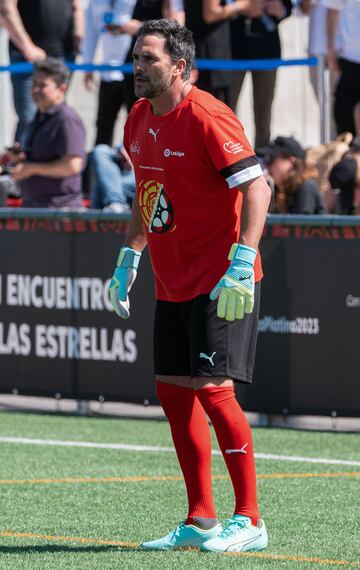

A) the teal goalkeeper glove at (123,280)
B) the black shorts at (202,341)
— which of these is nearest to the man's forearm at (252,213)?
the black shorts at (202,341)

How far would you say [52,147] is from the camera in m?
11.3

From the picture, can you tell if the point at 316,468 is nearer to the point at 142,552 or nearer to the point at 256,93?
the point at 142,552

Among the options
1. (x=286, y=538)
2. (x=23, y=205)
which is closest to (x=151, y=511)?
(x=286, y=538)

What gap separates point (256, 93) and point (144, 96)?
23.2 ft

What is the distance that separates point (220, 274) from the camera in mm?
5867

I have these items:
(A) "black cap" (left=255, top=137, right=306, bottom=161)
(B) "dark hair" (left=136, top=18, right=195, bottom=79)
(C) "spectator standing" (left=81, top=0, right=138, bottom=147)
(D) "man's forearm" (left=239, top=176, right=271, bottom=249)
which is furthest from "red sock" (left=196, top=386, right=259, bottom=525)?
(C) "spectator standing" (left=81, top=0, right=138, bottom=147)

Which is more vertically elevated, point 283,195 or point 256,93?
point 256,93

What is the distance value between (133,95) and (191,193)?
278 inches

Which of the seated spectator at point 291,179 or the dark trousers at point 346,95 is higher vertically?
the dark trousers at point 346,95

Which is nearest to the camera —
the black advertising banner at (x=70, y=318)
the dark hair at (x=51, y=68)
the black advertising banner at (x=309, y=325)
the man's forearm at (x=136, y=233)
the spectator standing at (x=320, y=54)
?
the man's forearm at (x=136, y=233)

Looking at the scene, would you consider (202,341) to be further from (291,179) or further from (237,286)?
(291,179)

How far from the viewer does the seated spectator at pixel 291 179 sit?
10.5 m

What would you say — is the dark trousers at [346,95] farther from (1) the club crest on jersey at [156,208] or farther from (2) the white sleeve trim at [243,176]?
(2) the white sleeve trim at [243,176]

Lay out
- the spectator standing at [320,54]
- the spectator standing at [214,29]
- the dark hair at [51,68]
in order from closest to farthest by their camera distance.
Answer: the dark hair at [51,68] < the spectator standing at [214,29] < the spectator standing at [320,54]
